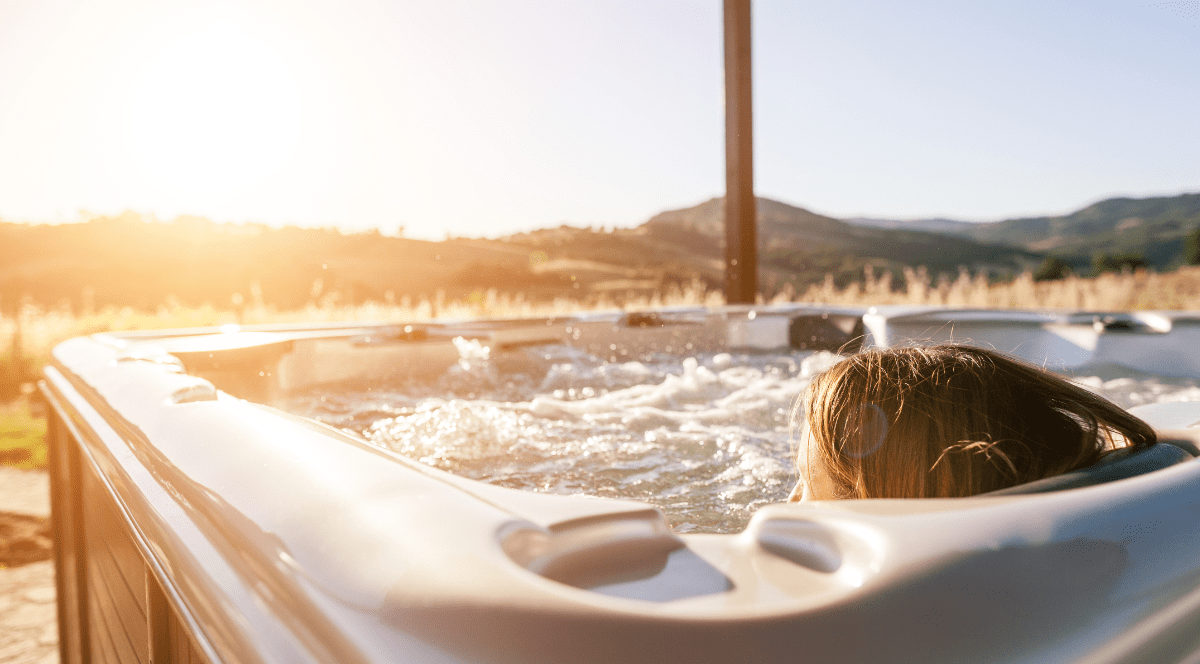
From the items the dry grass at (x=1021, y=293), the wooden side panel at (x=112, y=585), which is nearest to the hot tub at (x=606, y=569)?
the wooden side panel at (x=112, y=585)

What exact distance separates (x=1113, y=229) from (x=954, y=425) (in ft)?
41.2

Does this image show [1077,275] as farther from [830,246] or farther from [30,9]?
[830,246]

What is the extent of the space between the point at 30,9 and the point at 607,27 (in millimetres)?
4660

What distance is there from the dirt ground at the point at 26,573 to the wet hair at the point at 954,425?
1.95 meters

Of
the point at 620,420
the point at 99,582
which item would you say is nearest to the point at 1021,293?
the point at 620,420

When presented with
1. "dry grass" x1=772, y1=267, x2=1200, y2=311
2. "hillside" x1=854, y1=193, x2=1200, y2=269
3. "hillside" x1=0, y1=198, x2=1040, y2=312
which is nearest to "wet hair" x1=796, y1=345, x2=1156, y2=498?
"dry grass" x1=772, y1=267, x2=1200, y2=311

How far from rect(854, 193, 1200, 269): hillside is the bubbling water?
194 inches

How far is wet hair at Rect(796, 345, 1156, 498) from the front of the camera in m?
0.58

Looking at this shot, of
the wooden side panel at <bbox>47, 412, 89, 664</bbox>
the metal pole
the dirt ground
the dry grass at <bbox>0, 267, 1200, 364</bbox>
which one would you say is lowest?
the dirt ground

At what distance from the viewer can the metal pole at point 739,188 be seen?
3.50 m

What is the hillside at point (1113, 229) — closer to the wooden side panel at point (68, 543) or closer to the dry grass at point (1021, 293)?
the dry grass at point (1021, 293)

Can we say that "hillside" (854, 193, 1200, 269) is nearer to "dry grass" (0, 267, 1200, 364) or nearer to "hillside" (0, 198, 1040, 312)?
"dry grass" (0, 267, 1200, 364)

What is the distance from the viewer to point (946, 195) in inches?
557

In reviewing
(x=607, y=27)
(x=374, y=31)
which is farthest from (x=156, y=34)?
(x=607, y=27)
